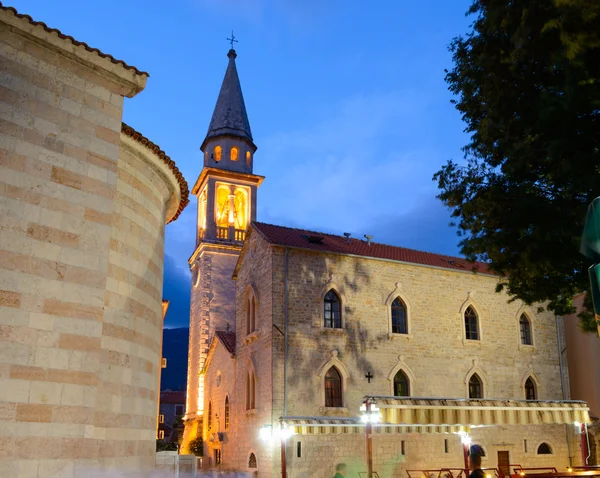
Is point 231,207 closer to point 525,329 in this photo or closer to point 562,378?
point 525,329

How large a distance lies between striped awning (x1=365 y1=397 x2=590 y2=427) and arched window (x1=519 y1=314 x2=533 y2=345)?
830 centimetres

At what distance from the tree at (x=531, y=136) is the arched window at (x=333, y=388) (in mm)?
11378

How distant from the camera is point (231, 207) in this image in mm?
36594

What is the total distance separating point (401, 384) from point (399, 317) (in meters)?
2.58

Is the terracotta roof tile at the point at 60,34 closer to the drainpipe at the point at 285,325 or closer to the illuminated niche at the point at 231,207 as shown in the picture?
the drainpipe at the point at 285,325

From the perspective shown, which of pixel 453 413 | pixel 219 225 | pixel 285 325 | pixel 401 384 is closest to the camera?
pixel 453 413

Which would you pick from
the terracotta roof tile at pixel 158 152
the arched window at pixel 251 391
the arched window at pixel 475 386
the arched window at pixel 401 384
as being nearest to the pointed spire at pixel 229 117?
the arched window at pixel 251 391

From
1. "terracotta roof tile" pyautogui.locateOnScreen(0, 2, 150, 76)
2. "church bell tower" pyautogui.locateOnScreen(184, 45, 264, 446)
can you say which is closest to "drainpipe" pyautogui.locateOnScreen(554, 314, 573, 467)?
"church bell tower" pyautogui.locateOnScreen(184, 45, 264, 446)

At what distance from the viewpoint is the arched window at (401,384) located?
76.7 feet

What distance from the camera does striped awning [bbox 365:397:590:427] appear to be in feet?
52.7

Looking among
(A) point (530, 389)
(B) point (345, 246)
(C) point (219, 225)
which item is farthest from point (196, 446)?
(A) point (530, 389)

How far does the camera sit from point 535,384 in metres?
26.3

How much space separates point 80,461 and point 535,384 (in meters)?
23.3

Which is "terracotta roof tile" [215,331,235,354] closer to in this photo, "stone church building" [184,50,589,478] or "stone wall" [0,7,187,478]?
"stone church building" [184,50,589,478]
